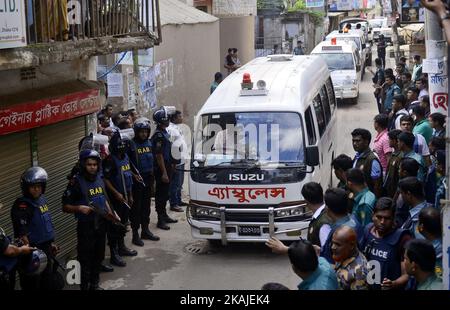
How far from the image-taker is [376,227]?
5.74 metres

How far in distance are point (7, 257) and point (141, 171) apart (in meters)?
3.97

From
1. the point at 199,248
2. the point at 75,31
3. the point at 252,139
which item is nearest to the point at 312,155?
the point at 252,139

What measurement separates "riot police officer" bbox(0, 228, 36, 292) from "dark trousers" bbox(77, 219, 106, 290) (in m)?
1.70

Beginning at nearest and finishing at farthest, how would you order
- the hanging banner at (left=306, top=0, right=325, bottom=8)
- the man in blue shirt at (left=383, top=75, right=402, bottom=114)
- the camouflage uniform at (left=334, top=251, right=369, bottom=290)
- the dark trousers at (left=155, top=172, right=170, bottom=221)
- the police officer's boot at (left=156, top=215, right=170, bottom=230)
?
the camouflage uniform at (left=334, top=251, right=369, bottom=290) → the dark trousers at (left=155, top=172, right=170, bottom=221) → the police officer's boot at (left=156, top=215, right=170, bottom=230) → the man in blue shirt at (left=383, top=75, right=402, bottom=114) → the hanging banner at (left=306, top=0, right=325, bottom=8)

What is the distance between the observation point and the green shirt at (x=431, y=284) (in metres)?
4.54

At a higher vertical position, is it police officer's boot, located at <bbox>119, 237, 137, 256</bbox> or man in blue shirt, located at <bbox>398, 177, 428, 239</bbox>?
man in blue shirt, located at <bbox>398, 177, 428, 239</bbox>

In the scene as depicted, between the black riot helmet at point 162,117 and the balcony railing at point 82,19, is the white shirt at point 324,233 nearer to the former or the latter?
the balcony railing at point 82,19

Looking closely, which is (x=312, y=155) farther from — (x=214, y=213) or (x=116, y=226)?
(x=116, y=226)

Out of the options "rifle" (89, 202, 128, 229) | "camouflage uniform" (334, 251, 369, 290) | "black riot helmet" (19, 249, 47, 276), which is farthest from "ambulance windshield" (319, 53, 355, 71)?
"camouflage uniform" (334, 251, 369, 290)

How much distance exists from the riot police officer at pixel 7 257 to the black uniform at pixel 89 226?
5.29ft

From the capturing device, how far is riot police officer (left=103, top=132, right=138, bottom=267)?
9023 millimetres

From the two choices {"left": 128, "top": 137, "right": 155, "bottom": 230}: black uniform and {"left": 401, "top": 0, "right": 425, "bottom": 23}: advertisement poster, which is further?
{"left": 401, "top": 0, "right": 425, "bottom": 23}: advertisement poster

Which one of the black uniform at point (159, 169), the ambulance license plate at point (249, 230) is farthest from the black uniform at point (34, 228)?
the black uniform at point (159, 169)

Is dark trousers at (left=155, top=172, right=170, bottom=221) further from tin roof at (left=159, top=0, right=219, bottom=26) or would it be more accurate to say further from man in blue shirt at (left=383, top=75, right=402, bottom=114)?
tin roof at (left=159, top=0, right=219, bottom=26)
